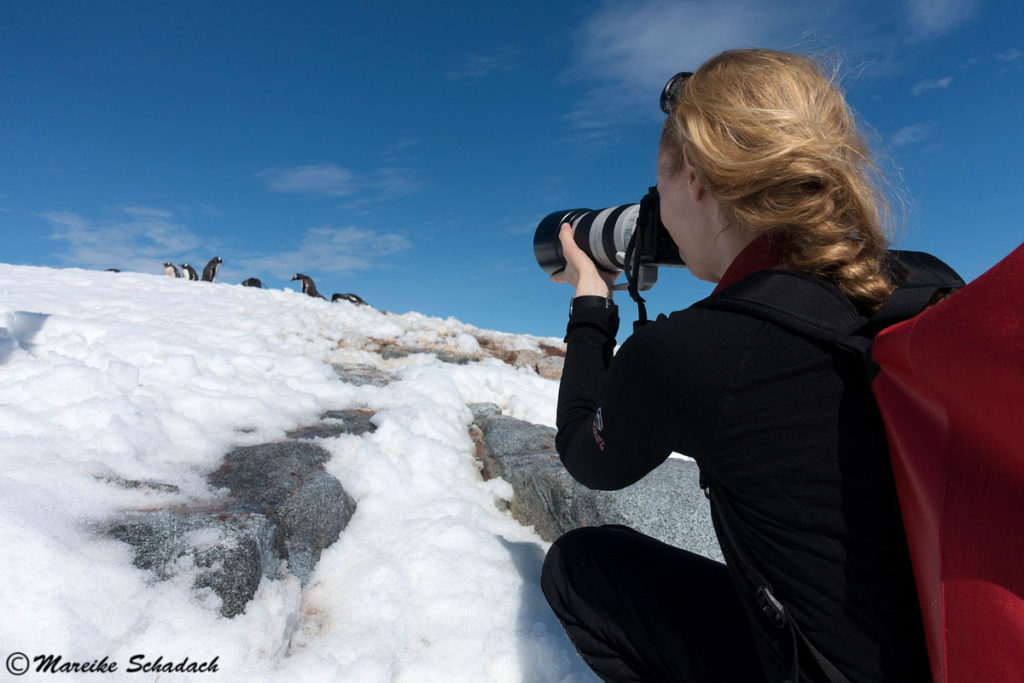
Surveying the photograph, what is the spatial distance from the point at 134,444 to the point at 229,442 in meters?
0.46

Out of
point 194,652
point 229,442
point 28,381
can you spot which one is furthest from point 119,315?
point 194,652

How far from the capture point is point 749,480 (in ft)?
3.61

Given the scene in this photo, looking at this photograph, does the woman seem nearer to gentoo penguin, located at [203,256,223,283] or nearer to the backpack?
the backpack

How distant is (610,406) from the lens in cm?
127

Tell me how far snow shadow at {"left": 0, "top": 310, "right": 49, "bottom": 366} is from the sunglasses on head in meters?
3.60

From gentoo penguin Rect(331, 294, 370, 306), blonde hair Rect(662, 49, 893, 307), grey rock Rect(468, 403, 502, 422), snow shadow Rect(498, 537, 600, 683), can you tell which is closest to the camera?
blonde hair Rect(662, 49, 893, 307)

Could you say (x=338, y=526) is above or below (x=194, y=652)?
above

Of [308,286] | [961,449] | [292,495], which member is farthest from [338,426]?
[308,286]

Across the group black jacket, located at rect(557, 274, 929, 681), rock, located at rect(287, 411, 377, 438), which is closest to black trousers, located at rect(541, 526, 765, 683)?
black jacket, located at rect(557, 274, 929, 681)

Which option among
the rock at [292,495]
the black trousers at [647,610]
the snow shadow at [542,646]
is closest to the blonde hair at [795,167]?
the black trousers at [647,610]

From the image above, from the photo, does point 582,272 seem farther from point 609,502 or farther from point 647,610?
point 609,502

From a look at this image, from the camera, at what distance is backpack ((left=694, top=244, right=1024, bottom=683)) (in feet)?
2.23

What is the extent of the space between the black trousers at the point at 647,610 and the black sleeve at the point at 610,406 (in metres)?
0.34

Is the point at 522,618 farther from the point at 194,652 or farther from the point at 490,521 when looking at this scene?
the point at 194,652
